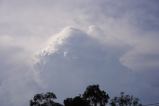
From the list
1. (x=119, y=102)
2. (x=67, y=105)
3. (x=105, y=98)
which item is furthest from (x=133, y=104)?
(x=67, y=105)

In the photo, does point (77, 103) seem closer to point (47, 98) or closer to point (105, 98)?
point (105, 98)

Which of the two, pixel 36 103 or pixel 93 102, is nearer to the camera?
pixel 93 102

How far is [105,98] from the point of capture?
328ft

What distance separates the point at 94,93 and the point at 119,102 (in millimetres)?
19482

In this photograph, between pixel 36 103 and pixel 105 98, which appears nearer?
pixel 105 98

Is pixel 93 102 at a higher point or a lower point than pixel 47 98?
lower

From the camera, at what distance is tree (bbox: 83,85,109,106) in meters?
99.3

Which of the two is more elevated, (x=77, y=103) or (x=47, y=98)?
(x=47, y=98)

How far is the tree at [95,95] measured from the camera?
99.3 metres

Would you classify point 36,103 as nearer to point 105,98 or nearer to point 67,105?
point 67,105

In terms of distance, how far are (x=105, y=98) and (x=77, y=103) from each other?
8517mm

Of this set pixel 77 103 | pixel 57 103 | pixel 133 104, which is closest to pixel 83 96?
pixel 77 103

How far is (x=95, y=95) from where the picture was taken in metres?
99.8

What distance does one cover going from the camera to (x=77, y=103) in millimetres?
98438
